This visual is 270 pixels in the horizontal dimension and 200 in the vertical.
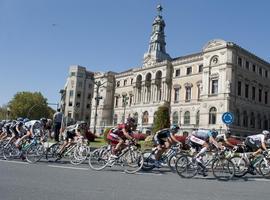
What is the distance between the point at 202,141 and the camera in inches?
525

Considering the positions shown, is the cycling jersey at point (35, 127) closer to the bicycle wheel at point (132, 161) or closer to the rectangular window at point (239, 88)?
the bicycle wheel at point (132, 161)

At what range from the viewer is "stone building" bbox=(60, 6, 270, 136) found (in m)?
59.0

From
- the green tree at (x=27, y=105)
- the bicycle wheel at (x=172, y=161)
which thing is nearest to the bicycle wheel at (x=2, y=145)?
the bicycle wheel at (x=172, y=161)

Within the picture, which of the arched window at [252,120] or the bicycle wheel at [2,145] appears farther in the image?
the arched window at [252,120]

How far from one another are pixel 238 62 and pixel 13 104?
60631 millimetres

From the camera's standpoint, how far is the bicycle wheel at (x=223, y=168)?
12758mm

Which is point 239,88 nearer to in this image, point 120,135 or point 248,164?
point 248,164

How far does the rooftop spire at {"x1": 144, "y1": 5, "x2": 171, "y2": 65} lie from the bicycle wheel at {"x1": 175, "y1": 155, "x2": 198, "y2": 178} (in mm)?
66054

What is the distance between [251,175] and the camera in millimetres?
14453

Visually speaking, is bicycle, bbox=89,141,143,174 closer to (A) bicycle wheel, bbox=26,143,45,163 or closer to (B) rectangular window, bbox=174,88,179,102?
(A) bicycle wheel, bbox=26,143,45,163

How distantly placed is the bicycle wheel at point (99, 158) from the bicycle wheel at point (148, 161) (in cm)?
141

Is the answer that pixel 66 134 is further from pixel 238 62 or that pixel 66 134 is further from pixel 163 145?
pixel 238 62

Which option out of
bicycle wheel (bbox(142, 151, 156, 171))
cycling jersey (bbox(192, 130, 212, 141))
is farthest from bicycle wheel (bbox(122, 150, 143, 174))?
cycling jersey (bbox(192, 130, 212, 141))

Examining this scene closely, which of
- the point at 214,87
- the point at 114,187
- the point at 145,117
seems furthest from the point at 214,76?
the point at 114,187
